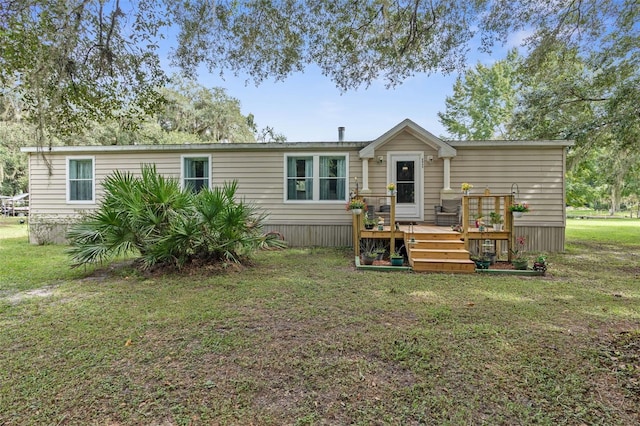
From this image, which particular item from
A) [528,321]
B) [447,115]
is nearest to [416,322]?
[528,321]

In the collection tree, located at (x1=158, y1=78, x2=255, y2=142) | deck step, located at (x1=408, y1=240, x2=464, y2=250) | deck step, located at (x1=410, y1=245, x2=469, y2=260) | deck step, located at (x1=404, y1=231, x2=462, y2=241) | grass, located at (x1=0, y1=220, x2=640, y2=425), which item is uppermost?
tree, located at (x1=158, y1=78, x2=255, y2=142)

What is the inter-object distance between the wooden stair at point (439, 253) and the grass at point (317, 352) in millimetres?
891

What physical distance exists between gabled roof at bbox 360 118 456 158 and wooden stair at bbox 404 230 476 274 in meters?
2.62

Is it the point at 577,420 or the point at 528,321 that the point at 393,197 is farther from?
the point at 577,420

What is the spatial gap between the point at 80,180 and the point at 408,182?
9688mm

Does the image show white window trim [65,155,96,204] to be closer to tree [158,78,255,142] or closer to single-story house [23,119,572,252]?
single-story house [23,119,572,252]

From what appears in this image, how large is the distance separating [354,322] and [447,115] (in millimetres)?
30283

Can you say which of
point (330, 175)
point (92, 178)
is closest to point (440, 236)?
point (330, 175)

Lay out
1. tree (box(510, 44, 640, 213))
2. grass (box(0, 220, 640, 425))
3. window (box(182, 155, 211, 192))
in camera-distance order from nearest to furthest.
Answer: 1. grass (box(0, 220, 640, 425))
2. tree (box(510, 44, 640, 213))
3. window (box(182, 155, 211, 192))

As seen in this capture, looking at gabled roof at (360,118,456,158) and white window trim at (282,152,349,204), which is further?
white window trim at (282,152,349,204)

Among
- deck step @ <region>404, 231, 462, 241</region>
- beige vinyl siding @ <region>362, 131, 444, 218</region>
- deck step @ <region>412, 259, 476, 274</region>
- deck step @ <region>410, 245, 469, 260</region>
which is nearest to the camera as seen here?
deck step @ <region>412, 259, 476, 274</region>

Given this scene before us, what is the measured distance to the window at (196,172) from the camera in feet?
31.4

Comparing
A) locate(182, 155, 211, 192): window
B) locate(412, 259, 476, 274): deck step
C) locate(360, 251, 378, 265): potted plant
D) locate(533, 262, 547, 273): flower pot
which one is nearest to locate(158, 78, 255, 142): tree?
locate(182, 155, 211, 192): window

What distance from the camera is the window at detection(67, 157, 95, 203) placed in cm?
972
